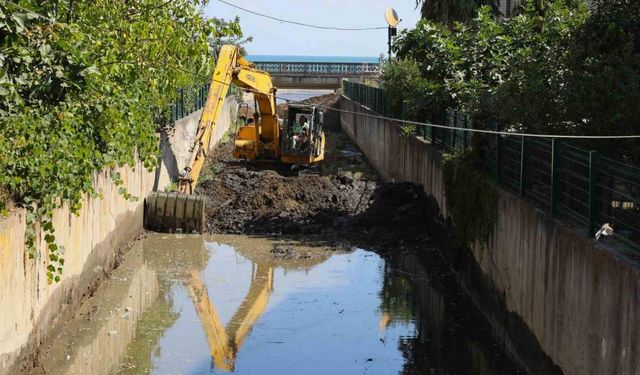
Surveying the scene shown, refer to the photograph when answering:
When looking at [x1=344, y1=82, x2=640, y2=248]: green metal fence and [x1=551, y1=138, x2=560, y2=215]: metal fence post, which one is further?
[x1=551, y1=138, x2=560, y2=215]: metal fence post

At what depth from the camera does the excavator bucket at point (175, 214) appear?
79.0 feet

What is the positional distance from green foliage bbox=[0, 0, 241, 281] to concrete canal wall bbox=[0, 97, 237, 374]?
303mm

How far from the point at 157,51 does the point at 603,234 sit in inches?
374

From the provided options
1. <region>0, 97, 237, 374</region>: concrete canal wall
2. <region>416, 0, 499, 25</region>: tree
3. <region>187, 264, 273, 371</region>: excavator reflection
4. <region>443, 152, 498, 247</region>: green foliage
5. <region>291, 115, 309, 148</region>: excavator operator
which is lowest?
<region>187, 264, 273, 371</region>: excavator reflection

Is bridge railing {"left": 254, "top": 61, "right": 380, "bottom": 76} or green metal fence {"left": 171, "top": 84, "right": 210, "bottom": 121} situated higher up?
bridge railing {"left": 254, "top": 61, "right": 380, "bottom": 76}

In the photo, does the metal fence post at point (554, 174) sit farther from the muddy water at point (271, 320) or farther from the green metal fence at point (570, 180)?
the muddy water at point (271, 320)

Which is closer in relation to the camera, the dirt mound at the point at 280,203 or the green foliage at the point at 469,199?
the green foliage at the point at 469,199

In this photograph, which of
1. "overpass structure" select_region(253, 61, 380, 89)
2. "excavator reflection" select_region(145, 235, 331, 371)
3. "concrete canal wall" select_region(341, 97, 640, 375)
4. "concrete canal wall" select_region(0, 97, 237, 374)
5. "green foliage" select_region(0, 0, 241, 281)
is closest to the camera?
"concrete canal wall" select_region(341, 97, 640, 375)

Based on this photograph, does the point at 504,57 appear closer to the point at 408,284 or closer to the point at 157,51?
the point at 408,284

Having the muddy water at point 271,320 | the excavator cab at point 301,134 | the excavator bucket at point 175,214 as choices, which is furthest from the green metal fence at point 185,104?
the muddy water at point 271,320

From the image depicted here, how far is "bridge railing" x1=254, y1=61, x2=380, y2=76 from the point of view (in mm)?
80812

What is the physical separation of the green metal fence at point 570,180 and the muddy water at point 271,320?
86.8 inches

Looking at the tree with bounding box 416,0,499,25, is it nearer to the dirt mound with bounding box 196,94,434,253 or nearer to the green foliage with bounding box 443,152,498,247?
the dirt mound with bounding box 196,94,434,253

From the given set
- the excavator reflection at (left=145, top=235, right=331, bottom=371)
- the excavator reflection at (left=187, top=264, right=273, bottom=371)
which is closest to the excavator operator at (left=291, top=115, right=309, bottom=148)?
the excavator reflection at (left=145, top=235, right=331, bottom=371)
